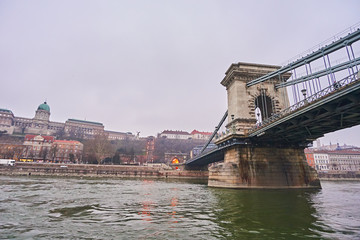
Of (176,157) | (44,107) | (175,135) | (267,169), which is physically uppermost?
(44,107)

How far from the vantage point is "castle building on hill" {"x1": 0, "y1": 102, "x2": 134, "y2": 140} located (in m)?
111

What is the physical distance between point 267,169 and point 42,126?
136680mm

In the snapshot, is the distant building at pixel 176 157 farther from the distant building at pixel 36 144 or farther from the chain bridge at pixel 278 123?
the chain bridge at pixel 278 123

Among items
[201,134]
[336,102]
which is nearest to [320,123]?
[336,102]

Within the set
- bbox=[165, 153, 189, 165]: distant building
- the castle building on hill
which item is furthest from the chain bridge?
the castle building on hill

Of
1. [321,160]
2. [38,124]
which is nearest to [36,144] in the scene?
[38,124]

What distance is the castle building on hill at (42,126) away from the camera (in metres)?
111

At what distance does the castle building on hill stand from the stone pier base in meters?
102

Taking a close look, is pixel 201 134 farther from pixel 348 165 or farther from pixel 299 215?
pixel 299 215

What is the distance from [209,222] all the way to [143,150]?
10003 centimetres

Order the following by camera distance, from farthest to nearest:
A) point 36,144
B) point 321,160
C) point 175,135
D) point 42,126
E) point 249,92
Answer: point 175,135
point 42,126
point 321,160
point 36,144
point 249,92

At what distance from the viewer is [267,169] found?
18422 millimetres

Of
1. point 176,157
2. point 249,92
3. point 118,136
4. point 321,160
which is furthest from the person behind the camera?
point 118,136

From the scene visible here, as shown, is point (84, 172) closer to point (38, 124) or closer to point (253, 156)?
point (253, 156)
